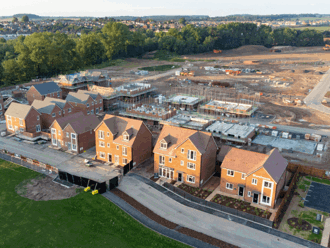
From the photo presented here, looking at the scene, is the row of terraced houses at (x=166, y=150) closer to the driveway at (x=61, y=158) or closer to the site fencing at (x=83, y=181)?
the driveway at (x=61, y=158)

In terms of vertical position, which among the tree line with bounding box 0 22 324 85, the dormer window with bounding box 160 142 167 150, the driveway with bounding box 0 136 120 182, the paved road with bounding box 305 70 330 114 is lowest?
the driveway with bounding box 0 136 120 182

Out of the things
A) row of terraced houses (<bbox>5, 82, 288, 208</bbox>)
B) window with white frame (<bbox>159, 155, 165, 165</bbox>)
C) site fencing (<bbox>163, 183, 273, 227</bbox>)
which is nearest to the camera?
site fencing (<bbox>163, 183, 273, 227</bbox>)

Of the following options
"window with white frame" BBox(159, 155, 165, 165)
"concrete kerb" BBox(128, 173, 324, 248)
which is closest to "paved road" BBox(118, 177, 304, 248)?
"concrete kerb" BBox(128, 173, 324, 248)

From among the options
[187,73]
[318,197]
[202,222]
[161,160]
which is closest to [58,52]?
[187,73]

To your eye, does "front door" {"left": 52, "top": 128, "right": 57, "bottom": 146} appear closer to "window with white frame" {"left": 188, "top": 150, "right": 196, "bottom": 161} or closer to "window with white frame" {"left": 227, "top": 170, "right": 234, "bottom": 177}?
"window with white frame" {"left": 188, "top": 150, "right": 196, "bottom": 161}

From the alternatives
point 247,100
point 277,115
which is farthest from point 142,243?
point 247,100

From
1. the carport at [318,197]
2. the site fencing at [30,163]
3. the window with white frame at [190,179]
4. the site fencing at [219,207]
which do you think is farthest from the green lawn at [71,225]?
the carport at [318,197]
